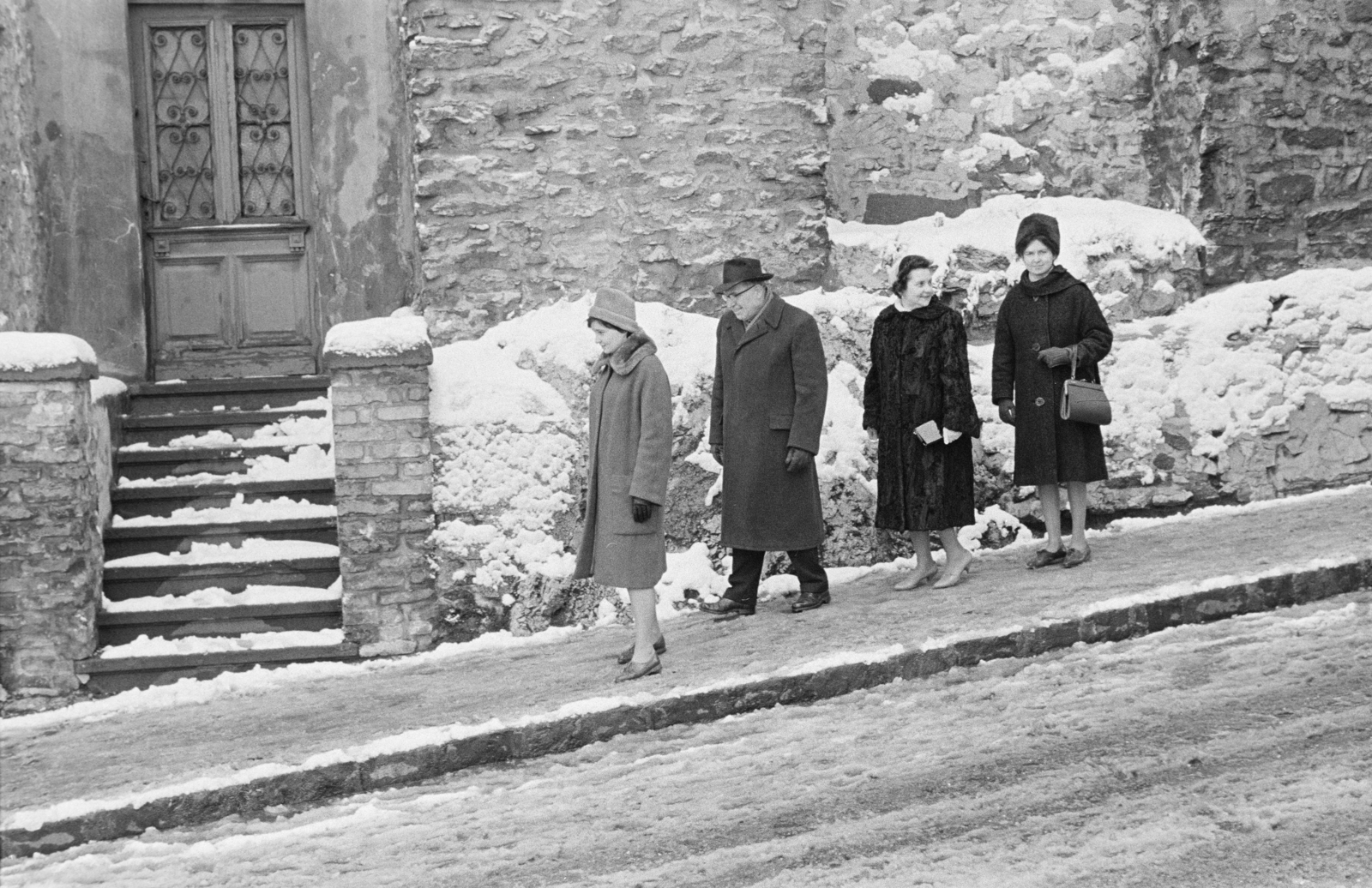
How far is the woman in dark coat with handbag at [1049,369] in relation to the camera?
718 centimetres

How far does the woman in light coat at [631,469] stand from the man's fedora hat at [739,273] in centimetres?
89

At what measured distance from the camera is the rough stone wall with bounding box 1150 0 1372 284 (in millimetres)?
9430

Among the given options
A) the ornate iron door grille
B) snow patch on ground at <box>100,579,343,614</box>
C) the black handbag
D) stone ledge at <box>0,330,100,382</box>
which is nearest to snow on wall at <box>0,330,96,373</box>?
stone ledge at <box>0,330,100,382</box>

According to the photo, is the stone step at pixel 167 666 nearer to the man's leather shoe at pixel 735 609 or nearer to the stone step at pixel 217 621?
the stone step at pixel 217 621

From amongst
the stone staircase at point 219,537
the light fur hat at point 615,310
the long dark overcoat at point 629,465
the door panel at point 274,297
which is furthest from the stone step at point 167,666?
the door panel at point 274,297

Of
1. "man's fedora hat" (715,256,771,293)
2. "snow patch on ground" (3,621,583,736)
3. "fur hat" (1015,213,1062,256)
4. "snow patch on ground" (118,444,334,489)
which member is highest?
"fur hat" (1015,213,1062,256)

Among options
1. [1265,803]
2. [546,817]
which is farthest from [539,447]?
[1265,803]

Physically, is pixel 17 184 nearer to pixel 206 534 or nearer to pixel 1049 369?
pixel 206 534

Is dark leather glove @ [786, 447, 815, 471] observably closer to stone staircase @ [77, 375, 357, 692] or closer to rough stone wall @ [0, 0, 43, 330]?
stone staircase @ [77, 375, 357, 692]

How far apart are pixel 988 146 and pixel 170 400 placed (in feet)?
17.9

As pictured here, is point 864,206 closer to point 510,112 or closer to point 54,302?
point 510,112

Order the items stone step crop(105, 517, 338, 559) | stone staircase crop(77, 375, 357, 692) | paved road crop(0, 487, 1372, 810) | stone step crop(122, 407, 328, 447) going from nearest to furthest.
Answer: paved road crop(0, 487, 1372, 810)
stone staircase crop(77, 375, 357, 692)
stone step crop(105, 517, 338, 559)
stone step crop(122, 407, 328, 447)

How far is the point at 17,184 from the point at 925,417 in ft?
18.5

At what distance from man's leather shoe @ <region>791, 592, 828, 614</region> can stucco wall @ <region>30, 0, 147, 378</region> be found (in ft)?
16.0
